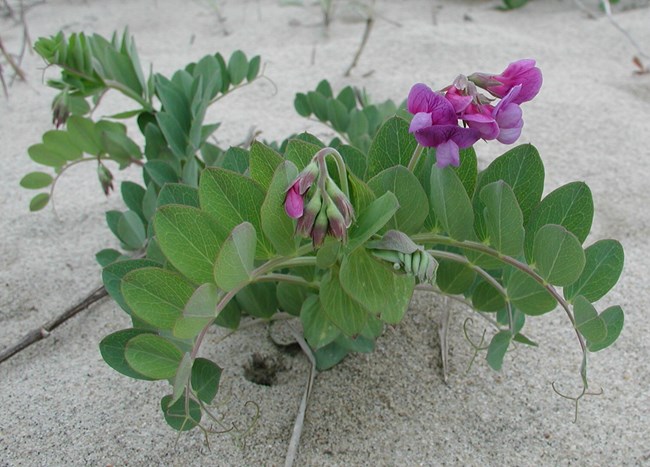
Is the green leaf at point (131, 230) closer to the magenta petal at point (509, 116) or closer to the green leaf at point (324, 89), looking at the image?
the green leaf at point (324, 89)

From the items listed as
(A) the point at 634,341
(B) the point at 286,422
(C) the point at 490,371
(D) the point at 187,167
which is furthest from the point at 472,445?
(D) the point at 187,167

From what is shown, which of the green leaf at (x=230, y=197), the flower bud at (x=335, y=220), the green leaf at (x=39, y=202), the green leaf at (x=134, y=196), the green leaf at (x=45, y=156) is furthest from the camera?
the green leaf at (x=39, y=202)

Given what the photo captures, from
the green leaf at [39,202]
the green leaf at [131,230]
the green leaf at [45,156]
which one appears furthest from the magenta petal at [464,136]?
the green leaf at [39,202]

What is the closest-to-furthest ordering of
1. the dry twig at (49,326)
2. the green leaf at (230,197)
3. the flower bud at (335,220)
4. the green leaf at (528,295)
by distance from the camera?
the flower bud at (335,220) → the green leaf at (230,197) → the green leaf at (528,295) → the dry twig at (49,326)

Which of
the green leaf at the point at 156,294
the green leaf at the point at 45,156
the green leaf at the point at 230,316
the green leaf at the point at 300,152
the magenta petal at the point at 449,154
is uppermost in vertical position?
the magenta petal at the point at 449,154

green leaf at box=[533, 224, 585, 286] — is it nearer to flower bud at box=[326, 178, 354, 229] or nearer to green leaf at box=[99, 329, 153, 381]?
flower bud at box=[326, 178, 354, 229]

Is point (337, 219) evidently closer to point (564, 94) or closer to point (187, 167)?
point (187, 167)

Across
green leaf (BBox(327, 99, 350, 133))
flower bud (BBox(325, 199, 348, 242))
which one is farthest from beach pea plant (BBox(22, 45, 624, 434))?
green leaf (BBox(327, 99, 350, 133))
